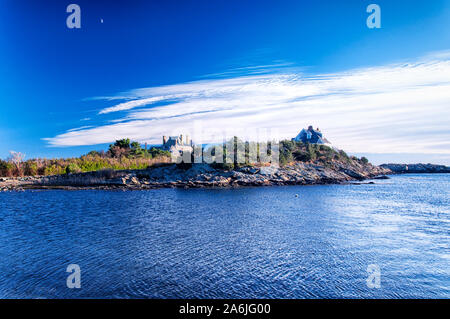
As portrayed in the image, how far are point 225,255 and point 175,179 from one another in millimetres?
50860

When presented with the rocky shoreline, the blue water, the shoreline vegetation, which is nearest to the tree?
the shoreline vegetation

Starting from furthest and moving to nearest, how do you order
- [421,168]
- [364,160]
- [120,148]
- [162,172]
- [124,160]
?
1. [421,168]
2. [364,160]
3. [120,148]
4. [124,160]
5. [162,172]

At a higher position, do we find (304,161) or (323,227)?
(304,161)

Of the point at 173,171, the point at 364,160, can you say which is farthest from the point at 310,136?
the point at 173,171

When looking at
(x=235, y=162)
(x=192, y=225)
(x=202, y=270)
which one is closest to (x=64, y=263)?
(x=202, y=270)

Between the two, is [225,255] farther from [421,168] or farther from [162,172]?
[421,168]

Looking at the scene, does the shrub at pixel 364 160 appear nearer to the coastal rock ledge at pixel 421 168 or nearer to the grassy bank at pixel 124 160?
the grassy bank at pixel 124 160

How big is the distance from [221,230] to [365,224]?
11.8 m

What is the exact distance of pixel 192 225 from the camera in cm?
2044

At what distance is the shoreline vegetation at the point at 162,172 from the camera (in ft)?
194

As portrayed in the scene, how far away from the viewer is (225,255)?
44.9 ft

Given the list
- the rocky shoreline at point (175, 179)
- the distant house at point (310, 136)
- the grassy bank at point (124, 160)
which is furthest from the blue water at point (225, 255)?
the distant house at point (310, 136)

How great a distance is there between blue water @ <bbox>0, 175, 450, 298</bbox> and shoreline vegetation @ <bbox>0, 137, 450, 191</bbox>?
35483 mm
